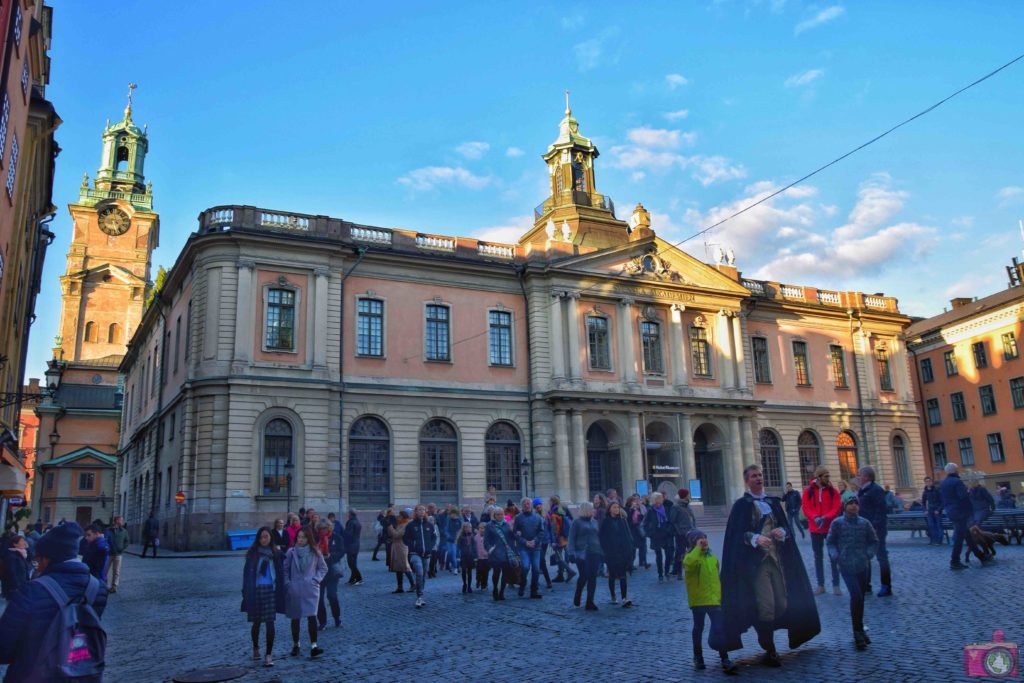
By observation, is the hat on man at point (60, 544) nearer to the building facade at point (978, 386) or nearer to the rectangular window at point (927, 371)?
the building facade at point (978, 386)

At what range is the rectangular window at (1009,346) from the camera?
47.8 m

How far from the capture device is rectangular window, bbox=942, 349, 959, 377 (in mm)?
52531

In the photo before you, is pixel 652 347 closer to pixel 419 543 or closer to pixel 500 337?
pixel 500 337

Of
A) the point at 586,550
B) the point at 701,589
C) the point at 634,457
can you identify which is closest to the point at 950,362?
the point at 634,457

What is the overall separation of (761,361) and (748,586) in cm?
3576

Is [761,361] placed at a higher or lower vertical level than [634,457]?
higher

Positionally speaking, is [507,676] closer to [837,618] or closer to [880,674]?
[880,674]

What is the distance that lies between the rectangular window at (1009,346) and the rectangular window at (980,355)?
1.52m

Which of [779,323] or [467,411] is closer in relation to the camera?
[467,411]

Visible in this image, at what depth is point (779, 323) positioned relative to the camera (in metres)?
42.7

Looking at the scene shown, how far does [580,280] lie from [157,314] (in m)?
21.1

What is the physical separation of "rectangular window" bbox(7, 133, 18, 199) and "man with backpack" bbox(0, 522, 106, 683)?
1581cm

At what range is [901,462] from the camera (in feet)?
146

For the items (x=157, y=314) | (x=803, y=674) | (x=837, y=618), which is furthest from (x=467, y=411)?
(x=803, y=674)
